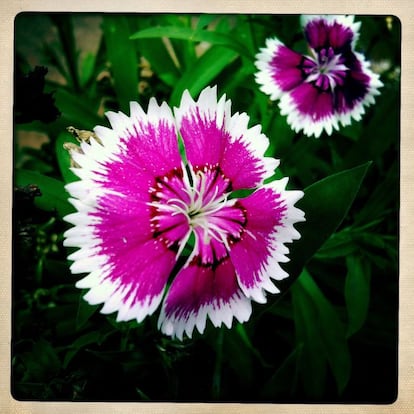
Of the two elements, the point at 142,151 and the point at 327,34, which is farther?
the point at 327,34

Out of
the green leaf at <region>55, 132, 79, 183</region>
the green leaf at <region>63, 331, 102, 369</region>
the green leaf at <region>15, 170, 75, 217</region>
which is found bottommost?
the green leaf at <region>63, 331, 102, 369</region>

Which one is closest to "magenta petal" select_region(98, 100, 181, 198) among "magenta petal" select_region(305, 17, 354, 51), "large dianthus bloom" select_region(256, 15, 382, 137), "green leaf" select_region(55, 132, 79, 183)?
"green leaf" select_region(55, 132, 79, 183)

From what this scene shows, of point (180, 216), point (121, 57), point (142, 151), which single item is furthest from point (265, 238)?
point (121, 57)

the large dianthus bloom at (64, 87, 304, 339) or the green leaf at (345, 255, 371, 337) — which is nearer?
the large dianthus bloom at (64, 87, 304, 339)

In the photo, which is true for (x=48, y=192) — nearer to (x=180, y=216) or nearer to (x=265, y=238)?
(x=180, y=216)

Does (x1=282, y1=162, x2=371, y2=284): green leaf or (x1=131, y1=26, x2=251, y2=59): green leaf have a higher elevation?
(x1=131, y1=26, x2=251, y2=59): green leaf

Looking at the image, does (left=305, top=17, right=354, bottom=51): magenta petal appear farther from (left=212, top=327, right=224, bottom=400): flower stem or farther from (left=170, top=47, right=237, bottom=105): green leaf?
(left=212, top=327, right=224, bottom=400): flower stem
